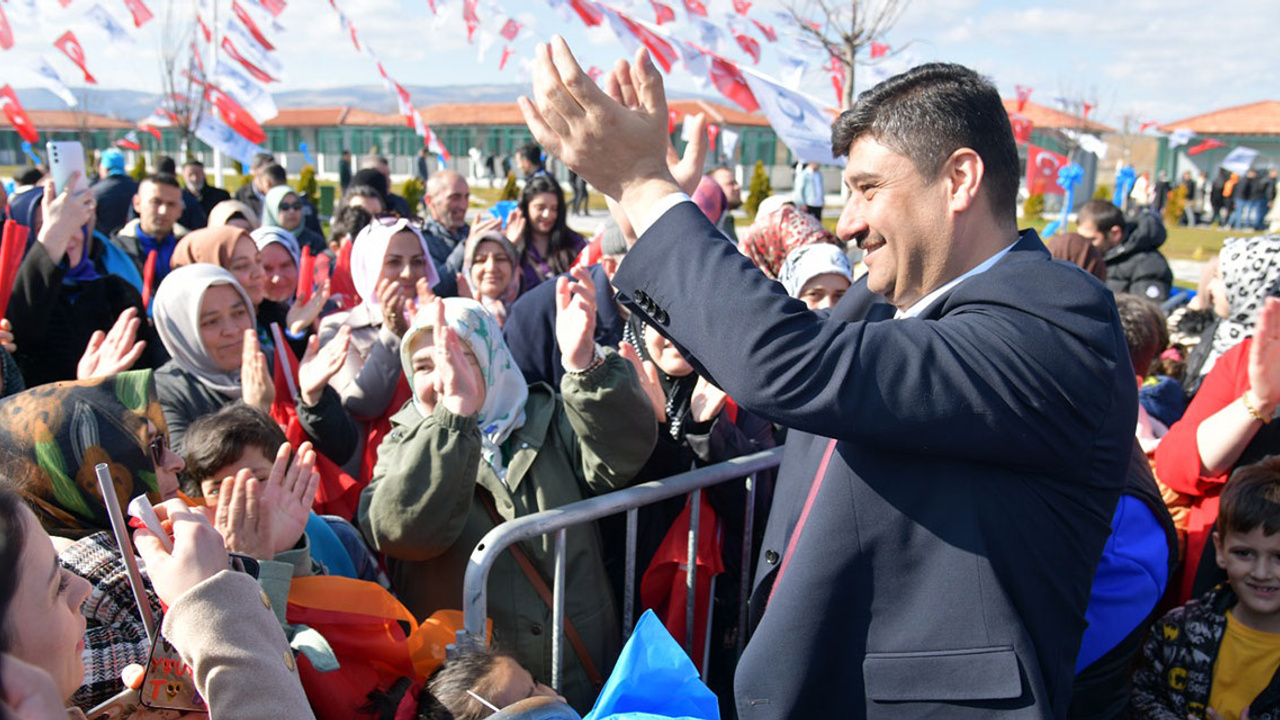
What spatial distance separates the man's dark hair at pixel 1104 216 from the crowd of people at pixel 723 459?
304cm

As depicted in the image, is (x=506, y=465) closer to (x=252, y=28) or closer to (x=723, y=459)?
(x=723, y=459)

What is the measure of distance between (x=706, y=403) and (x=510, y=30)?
10063mm

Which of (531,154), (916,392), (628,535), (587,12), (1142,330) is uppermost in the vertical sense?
(587,12)

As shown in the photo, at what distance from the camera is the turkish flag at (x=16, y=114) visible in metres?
14.6

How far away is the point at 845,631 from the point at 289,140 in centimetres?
6852

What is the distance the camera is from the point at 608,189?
1.57 meters

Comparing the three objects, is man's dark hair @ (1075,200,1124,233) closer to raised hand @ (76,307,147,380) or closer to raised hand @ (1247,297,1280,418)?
raised hand @ (1247,297,1280,418)

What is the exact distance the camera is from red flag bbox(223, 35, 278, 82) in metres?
12.8

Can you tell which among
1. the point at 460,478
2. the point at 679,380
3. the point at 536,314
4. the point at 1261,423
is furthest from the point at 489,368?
the point at 1261,423

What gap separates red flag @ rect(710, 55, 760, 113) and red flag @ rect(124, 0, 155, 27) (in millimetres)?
10403

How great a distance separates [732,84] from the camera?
8.42 m

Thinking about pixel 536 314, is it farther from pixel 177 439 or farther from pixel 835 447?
pixel 835 447

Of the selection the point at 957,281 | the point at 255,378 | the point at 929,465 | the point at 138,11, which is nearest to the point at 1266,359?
the point at 957,281

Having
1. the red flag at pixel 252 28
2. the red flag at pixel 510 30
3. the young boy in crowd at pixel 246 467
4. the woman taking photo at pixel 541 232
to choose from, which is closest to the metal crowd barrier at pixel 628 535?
the young boy in crowd at pixel 246 467
